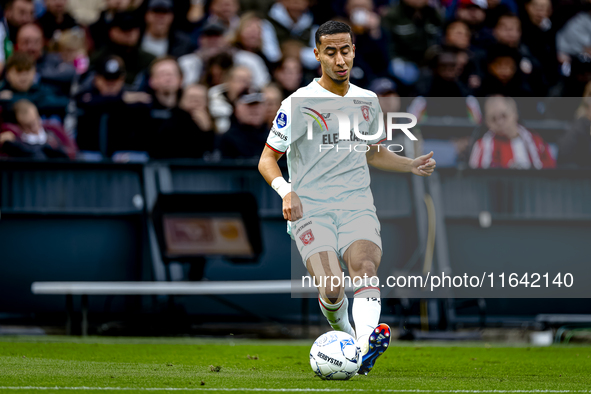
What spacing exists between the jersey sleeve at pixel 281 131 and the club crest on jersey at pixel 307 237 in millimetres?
634

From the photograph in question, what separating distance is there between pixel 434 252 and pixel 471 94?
9.02 ft

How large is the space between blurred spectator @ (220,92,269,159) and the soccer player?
4293 millimetres

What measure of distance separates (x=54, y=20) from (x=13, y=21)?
661mm

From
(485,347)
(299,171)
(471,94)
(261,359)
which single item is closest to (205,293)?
(261,359)

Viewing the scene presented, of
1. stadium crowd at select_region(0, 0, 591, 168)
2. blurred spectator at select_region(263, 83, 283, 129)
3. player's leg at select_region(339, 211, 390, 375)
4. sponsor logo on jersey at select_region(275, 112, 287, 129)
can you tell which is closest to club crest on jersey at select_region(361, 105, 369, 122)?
sponsor logo on jersey at select_region(275, 112, 287, 129)

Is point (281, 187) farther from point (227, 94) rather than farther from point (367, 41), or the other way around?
point (367, 41)

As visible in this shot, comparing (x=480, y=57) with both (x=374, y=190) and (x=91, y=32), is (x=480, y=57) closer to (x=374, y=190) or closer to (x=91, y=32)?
(x=374, y=190)

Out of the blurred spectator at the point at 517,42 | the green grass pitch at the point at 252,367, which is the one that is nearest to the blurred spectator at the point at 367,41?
the blurred spectator at the point at 517,42

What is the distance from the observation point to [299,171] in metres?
6.65

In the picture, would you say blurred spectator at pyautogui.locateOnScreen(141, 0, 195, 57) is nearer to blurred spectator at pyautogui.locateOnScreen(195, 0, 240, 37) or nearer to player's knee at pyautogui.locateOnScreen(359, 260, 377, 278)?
blurred spectator at pyautogui.locateOnScreen(195, 0, 240, 37)

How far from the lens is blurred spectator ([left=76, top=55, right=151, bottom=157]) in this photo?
10945 mm

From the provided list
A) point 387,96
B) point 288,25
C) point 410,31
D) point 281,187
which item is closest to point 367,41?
point 410,31

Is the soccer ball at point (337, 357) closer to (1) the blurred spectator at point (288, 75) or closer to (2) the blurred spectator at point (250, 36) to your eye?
(1) the blurred spectator at point (288, 75)

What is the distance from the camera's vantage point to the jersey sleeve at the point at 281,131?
6469 millimetres
